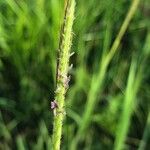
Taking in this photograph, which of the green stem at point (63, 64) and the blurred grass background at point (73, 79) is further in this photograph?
the blurred grass background at point (73, 79)

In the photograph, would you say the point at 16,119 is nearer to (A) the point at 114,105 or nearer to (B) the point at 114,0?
(A) the point at 114,105

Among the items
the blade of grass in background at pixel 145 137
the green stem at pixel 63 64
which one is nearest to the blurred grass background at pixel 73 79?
the blade of grass in background at pixel 145 137

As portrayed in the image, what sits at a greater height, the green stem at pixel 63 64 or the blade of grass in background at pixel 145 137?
the blade of grass in background at pixel 145 137

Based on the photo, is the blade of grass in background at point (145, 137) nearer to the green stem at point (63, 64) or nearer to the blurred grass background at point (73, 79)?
the blurred grass background at point (73, 79)

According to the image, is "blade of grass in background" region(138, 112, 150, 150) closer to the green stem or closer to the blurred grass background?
the blurred grass background

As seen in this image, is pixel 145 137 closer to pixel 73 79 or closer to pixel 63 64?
pixel 73 79

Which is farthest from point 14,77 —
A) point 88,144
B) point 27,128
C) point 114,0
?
point 114,0
